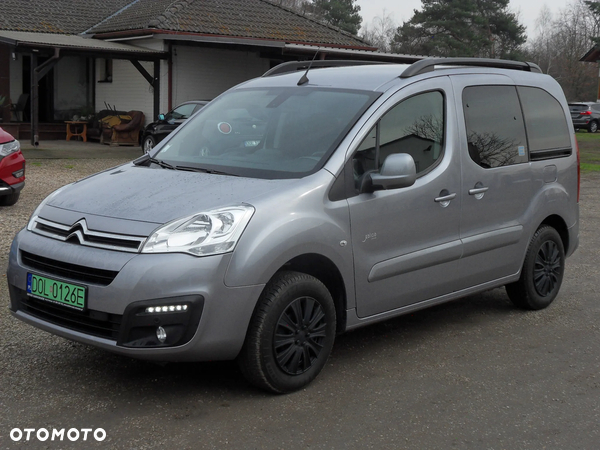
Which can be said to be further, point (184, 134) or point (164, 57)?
point (164, 57)

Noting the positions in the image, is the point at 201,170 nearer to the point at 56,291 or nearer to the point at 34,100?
the point at 56,291

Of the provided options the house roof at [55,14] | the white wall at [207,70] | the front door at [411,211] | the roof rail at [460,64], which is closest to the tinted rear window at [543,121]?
the roof rail at [460,64]

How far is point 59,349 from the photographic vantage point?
4887 millimetres

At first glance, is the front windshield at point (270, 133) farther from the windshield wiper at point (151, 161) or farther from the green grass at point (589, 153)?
the green grass at point (589, 153)

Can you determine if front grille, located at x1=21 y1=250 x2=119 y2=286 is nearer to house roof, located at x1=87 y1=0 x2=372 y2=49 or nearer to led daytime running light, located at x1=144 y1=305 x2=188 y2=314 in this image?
led daytime running light, located at x1=144 y1=305 x2=188 y2=314

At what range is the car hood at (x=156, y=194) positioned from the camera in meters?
4.04

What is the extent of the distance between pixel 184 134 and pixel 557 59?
3241 inches

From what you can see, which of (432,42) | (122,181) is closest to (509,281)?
(122,181)

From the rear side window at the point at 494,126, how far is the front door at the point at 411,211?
236 millimetres

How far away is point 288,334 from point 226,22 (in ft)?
69.2

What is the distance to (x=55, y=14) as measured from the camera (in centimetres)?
2570

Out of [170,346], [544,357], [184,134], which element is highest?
[184,134]

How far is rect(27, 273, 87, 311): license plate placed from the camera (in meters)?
3.91

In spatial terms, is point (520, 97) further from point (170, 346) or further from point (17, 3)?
point (17, 3)
